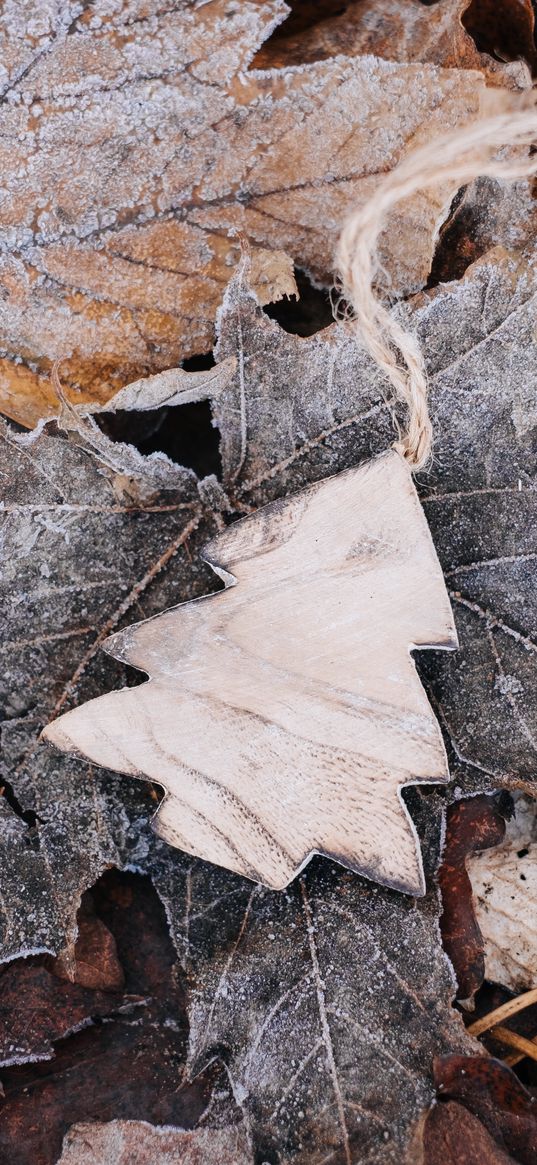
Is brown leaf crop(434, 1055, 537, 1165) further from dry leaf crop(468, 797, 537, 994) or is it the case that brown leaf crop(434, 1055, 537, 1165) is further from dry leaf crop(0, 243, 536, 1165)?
dry leaf crop(468, 797, 537, 994)

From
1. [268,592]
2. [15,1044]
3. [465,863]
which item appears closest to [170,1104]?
[15,1044]

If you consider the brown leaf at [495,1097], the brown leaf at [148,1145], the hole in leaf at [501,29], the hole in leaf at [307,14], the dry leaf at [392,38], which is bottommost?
the brown leaf at [495,1097]

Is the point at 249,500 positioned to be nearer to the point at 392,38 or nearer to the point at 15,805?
the point at 15,805

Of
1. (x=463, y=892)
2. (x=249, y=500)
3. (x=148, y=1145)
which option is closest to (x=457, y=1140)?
(x=463, y=892)

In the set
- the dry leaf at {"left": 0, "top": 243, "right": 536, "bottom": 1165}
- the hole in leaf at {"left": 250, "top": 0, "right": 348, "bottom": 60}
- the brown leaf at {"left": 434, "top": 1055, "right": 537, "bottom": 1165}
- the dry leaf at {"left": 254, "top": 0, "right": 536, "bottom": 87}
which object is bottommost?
the brown leaf at {"left": 434, "top": 1055, "right": 537, "bottom": 1165}

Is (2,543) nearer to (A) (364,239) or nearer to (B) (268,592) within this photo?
(B) (268,592)

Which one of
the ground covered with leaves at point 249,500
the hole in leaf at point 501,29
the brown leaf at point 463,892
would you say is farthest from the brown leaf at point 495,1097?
the hole in leaf at point 501,29

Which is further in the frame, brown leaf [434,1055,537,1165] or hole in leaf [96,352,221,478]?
hole in leaf [96,352,221,478]

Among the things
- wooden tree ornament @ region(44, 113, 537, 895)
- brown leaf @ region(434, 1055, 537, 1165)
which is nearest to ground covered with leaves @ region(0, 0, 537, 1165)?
brown leaf @ region(434, 1055, 537, 1165)

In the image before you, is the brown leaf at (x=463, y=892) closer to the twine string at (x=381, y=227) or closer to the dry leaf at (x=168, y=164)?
the twine string at (x=381, y=227)
